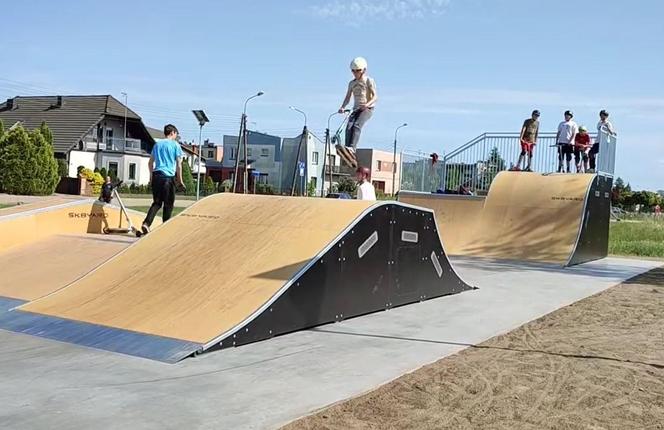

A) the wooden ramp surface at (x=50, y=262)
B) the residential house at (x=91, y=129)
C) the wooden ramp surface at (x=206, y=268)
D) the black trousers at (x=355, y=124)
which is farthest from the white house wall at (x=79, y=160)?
the wooden ramp surface at (x=206, y=268)

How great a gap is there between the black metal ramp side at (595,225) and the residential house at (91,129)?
48.3 metres

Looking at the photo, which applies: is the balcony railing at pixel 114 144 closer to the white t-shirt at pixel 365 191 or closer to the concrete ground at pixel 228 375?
the white t-shirt at pixel 365 191

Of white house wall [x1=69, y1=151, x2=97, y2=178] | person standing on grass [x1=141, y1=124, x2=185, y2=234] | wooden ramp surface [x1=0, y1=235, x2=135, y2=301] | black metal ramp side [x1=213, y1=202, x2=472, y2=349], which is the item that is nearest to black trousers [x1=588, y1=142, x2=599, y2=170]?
black metal ramp side [x1=213, y1=202, x2=472, y2=349]

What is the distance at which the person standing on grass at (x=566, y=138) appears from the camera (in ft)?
56.6

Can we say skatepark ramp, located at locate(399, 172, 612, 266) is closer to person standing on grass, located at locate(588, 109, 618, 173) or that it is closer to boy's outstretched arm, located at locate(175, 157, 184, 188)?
person standing on grass, located at locate(588, 109, 618, 173)

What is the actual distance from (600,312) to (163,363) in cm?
564

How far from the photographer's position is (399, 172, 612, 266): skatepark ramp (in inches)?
592

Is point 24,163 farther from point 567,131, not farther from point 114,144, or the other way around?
point 567,131

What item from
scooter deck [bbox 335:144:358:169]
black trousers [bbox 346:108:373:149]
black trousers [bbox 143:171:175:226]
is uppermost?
black trousers [bbox 346:108:373:149]

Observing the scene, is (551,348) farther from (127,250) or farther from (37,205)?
(37,205)

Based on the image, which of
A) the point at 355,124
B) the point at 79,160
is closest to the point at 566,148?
the point at 355,124

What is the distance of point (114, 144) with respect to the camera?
61750mm

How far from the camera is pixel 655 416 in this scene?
4172 millimetres

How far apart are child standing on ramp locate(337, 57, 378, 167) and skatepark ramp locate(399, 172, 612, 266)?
6365 millimetres
